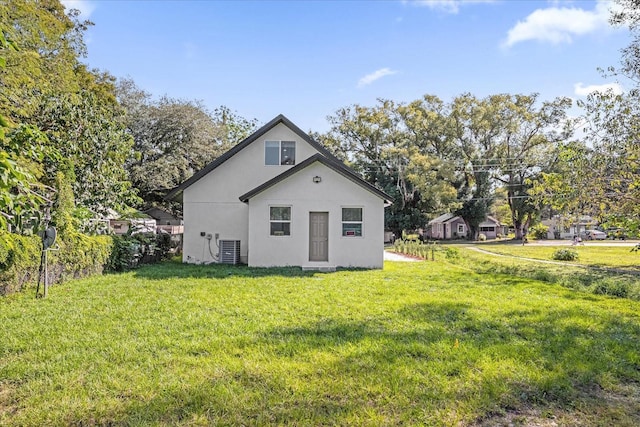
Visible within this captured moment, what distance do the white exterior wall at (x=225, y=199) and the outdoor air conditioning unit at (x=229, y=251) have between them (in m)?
0.16

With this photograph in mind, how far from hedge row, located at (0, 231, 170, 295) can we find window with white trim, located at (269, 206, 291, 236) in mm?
5013

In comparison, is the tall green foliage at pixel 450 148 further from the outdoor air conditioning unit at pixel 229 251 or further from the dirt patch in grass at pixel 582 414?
the dirt patch in grass at pixel 582 414

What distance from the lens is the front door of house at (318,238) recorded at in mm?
Result: 13906

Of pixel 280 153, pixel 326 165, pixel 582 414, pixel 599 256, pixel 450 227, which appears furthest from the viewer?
pixel 450 227

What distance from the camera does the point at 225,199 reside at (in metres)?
15.5

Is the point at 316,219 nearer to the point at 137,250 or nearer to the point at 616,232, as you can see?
the point at 137,250

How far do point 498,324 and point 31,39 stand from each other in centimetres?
1521

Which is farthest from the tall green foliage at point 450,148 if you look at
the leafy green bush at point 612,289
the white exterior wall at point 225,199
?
the leafy green bush at point 612,289

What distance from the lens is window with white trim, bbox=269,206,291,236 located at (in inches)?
543

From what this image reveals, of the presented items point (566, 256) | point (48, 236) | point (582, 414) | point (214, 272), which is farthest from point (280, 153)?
point (566, 256)

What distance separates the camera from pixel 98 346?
512 centimetres

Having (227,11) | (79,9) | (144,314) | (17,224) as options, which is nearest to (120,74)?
(79,9)

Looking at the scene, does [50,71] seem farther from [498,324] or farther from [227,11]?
[498,324]

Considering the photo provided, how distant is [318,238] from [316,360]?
9.36 meters
